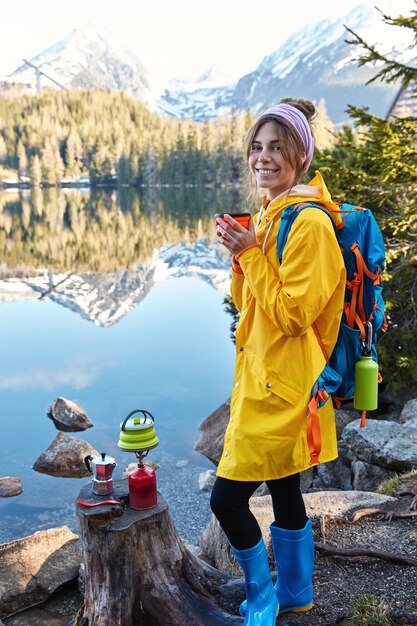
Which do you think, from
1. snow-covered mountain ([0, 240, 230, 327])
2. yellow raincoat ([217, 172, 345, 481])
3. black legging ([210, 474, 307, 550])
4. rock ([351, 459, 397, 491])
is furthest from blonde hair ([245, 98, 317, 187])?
snow-covered mountain ([0, 240, 230, 327])

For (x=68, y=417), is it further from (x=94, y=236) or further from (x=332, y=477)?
(x=94, y=236)

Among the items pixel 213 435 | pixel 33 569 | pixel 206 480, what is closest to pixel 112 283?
pixel 213 435

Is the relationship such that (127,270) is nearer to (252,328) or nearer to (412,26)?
(412,26)

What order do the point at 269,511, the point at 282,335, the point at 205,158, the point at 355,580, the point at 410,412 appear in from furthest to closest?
1. the point at 205,158
2. the point at 410,412
3. the point at 269,511
4. the point at 355,580
5. the point at 282,335

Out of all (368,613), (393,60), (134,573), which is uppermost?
(393,60)

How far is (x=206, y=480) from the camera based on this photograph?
8.11m

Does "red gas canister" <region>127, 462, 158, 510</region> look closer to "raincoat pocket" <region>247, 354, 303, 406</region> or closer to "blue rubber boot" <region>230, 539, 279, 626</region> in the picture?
"blue rubber boot" <region>230, 539, 279, 626</region>

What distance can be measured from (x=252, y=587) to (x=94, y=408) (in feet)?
29.2

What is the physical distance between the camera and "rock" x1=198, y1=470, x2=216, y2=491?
8.01 m

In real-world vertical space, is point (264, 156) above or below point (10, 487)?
above

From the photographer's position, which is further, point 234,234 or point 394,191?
point 394,191

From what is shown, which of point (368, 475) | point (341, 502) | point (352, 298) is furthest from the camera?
point (368, 475)

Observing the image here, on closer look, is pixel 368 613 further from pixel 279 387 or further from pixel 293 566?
pixel 279 387

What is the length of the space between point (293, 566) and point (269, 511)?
1.82 m
